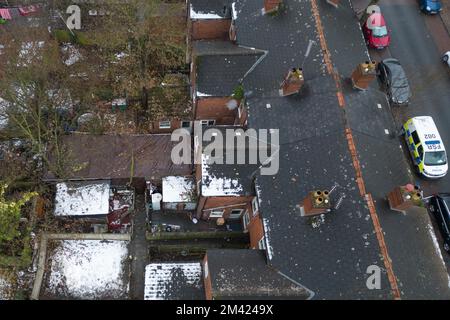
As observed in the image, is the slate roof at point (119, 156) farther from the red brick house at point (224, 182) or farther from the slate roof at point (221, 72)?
the slate roof at point (221, 72)

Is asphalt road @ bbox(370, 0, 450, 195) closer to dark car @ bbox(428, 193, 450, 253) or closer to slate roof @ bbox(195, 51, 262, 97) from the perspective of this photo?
dark car @ bbox(428, 193, 450, 253)

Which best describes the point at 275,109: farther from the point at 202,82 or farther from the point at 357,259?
the point at 357,259

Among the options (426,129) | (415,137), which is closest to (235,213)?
(415,137)

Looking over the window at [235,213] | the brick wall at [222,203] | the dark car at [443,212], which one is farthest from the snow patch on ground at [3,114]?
the dark car at [443,212]
